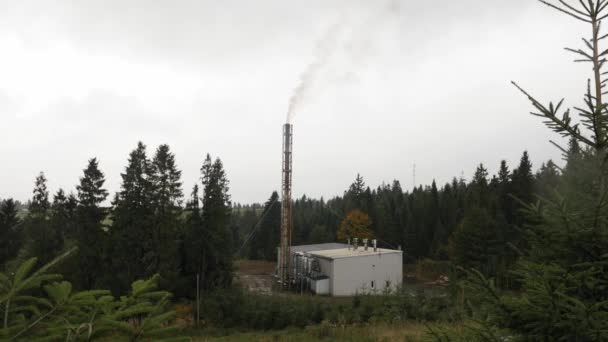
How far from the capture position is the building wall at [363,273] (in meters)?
27.7

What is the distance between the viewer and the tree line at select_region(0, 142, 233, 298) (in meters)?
23.9

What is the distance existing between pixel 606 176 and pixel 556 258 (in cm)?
109

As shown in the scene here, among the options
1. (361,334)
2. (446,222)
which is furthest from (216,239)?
(446,222)

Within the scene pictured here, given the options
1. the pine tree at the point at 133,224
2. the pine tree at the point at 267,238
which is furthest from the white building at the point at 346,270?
the pine tree at the point at 267,238

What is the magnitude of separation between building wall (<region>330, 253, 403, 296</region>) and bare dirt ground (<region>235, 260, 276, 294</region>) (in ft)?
18.7

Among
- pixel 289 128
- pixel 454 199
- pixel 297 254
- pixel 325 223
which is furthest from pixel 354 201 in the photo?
pixel 289 128

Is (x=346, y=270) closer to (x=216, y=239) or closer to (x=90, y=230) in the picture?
(x=216, y=239)

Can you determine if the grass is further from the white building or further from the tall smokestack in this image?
the tall smokestack

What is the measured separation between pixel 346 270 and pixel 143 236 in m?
16.3

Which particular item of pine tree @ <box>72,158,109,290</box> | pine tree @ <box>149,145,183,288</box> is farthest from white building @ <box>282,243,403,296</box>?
pine tree @ <box>72,158,109,290</box>

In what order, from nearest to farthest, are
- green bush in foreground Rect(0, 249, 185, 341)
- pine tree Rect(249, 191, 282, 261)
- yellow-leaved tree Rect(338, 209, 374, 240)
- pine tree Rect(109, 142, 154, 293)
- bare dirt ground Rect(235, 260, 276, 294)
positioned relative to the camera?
green bush in foreground Rect(0, 249, 185, 341) < pine tree Rect(109, 142, 154, 293) < bare dirt ground Rect(235, 260, 276, 294) < yellow-leaved tree Rect(338, 209, 374, 240) < pine tree Rect(249, 191, 282, 261)

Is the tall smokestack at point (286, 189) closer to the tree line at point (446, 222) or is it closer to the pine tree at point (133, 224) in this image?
the pine tree at point (133, 224)

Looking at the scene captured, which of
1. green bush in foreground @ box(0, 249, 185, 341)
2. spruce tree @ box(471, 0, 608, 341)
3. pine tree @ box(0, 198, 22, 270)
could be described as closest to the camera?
green bush in foreground @ box(0, 249, 185, 341)

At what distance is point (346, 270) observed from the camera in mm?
28125
